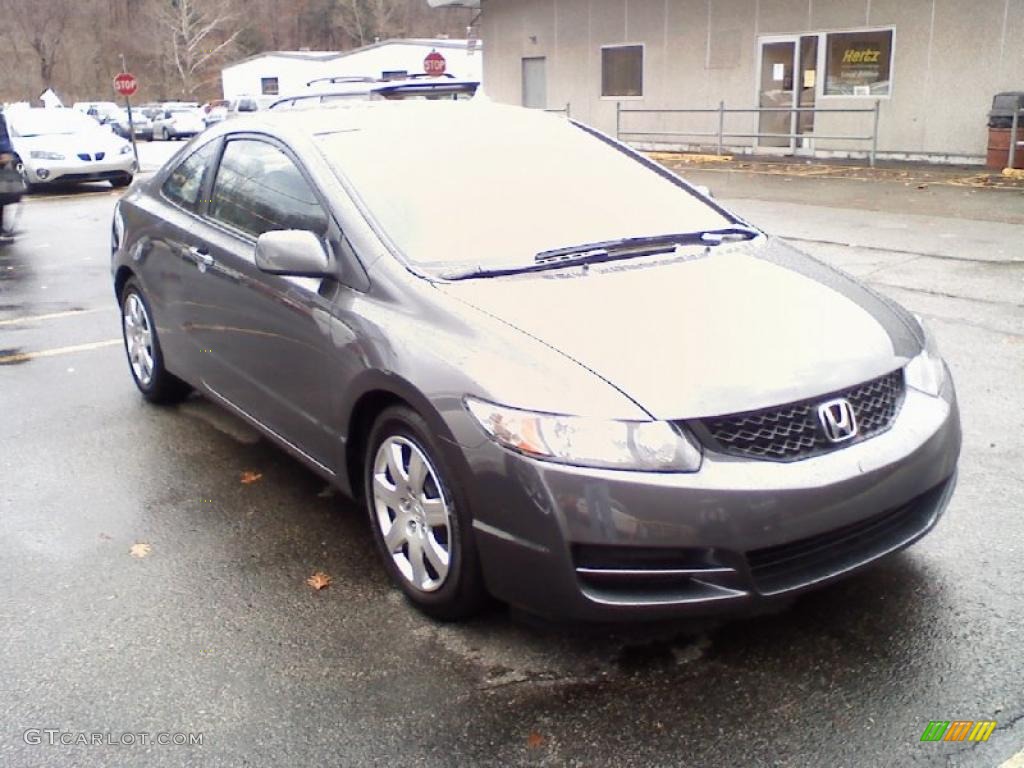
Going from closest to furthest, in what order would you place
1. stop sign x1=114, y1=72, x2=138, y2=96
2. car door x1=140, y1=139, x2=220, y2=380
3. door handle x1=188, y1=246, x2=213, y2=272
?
door handle x1=188, y1=246, x2=213, y2=272
car door x1=140, y1=139, x2=220, y2=380
stop sign x1=114, y1=72, x2=138, y2=96

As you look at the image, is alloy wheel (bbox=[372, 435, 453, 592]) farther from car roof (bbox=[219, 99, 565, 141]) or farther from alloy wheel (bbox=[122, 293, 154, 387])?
alloy wheel (bbox=[122, 293, 154, 387])

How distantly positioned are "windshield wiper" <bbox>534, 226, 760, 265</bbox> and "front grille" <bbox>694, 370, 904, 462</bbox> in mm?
1130

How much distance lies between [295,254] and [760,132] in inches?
747

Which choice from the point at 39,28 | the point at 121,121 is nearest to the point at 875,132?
the point at 121,121

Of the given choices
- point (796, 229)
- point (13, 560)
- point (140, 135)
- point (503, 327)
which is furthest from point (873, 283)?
point (140, 135)

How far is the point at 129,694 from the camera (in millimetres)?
3131

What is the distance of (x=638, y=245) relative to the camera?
13.4 feet

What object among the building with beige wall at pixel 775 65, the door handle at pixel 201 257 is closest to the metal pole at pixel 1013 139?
the building with beige wall at pixel 775 65

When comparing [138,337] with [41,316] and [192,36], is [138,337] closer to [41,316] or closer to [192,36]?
[41,316]

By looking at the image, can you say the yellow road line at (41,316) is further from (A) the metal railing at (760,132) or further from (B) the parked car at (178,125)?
(B) the parked car at (178,125)

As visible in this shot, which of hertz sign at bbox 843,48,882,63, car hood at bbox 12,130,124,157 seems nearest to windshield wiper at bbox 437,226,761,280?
hertz sign at bbox 843,48,882,63

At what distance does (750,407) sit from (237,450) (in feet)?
10.1

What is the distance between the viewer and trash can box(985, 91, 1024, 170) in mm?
16406

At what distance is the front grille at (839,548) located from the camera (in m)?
2.99
